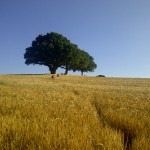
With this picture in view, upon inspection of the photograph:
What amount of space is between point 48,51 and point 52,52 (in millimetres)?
889

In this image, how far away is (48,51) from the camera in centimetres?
5791

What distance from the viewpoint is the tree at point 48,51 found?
5816 centimetres

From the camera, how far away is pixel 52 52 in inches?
2296

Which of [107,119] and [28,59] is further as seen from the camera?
[28,59]

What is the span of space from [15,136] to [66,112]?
2168mm

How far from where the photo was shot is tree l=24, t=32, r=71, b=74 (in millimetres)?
58156

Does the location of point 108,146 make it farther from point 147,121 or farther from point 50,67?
point 50,67

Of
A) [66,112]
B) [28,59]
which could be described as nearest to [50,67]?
[28,59]

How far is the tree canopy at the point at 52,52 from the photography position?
58.2 metres

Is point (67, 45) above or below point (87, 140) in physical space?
above

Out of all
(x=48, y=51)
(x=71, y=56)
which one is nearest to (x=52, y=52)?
(x=48, y=51)

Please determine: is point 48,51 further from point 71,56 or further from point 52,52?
point 71,56

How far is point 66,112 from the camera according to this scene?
622 cm

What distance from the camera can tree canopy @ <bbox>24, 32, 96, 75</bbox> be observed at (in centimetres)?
5822
